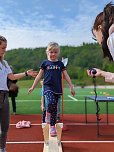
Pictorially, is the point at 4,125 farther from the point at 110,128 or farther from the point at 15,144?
the point at 110,128

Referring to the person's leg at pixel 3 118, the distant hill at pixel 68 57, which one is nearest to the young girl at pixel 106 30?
the person's leg at pixel 3 118

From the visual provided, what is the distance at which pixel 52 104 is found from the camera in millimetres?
5102

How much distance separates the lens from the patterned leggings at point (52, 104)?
200 inches

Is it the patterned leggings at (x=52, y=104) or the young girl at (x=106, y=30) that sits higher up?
the young girl at (x=106, y=30)

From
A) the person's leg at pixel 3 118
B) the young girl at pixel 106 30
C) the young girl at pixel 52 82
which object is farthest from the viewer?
the young girl at pixel 52 82

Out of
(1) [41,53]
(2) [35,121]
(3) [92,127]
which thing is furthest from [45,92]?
(1) [41,53]

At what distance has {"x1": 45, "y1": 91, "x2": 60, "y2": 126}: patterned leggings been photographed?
508 cm

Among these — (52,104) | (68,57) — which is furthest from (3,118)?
(68,57)

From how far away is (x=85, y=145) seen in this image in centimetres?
501

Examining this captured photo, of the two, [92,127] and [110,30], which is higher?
[110,30]

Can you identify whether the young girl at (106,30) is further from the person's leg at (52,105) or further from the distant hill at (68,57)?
the distant hill at (68,57)

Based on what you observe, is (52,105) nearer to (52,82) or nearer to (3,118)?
(52,82)

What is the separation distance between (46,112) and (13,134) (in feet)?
3.79

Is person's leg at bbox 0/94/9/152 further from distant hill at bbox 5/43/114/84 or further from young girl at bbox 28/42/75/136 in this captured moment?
distant hill at bbox 5/43/114/84
